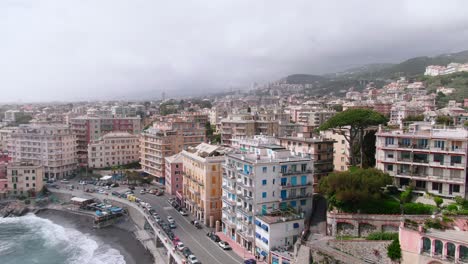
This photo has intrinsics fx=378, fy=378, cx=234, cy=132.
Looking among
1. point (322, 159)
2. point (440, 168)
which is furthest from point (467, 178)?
point (322, 159)

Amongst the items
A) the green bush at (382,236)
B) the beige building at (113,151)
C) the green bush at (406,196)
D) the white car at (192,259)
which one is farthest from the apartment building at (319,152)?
the beige building at (113,151)

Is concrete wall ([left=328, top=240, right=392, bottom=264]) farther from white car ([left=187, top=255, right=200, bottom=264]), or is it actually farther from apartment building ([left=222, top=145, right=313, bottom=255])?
white car ([left=187, top=255, right=200, bottom=264])

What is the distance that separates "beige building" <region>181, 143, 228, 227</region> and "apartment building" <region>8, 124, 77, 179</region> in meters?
50.4

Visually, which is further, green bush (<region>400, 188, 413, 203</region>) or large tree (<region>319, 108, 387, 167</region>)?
large tree (<region>319, 108, 387, 167</region>)

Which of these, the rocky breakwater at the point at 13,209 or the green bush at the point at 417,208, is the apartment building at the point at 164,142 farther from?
the green bush at the point at 417,208

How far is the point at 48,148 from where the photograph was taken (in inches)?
3762

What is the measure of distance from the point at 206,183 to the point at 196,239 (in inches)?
329

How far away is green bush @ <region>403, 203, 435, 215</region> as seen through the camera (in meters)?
34.7

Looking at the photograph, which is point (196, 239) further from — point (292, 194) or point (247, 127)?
point (247, 127)

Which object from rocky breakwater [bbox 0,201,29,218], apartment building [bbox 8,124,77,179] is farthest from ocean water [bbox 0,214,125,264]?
apartment building [bbox 8,124,77,179]

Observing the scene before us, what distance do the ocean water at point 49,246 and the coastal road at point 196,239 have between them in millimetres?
9399

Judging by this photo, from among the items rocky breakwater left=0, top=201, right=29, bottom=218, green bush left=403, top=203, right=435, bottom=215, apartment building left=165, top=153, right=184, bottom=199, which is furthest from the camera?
rocky breakwater left=0, top=201, right=29, bottom=218

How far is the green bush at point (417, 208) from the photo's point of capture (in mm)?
34719

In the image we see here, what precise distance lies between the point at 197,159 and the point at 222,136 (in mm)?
38149
